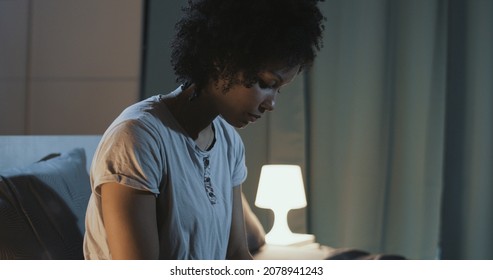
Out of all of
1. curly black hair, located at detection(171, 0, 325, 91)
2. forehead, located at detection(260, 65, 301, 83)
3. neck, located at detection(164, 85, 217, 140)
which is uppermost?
curly black hair, located at detection(171, 0, 325, 91)

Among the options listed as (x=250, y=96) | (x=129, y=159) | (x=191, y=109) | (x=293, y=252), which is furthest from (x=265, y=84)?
(x=293, y=252)

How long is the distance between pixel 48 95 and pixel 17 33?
177 mm

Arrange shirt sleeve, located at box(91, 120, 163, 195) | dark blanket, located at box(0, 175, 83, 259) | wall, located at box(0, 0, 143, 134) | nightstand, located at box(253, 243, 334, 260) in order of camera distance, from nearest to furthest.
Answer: shirt sleeve, located at box(91, 120, 163, 195), dark blanket, located at box(0, 175, 83, 259), wall, located at box(0, 0, 143, 134), nightstand, located at box(253, 243, 334, 260)

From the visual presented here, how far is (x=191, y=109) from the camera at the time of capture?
0.96 metres

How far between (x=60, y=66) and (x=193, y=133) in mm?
570

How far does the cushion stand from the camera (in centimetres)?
116

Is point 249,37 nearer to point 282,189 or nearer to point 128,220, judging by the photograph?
point 128,220

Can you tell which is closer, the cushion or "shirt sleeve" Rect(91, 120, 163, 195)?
"shirt sleeve" Rect(91, 120, 163, 195)

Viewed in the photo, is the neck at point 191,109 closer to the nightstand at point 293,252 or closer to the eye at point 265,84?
the eye at point 265,84

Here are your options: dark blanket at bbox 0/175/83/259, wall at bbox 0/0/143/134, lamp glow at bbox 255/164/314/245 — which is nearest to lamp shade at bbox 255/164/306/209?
lamp glow at bbox 255/164/314/245

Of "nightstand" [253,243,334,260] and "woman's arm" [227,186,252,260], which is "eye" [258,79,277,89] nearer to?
"woman's arm" [227,186,252,260]

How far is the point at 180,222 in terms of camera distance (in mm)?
896

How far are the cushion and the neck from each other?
43 centimetres

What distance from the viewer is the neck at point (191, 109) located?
3.11 ft
